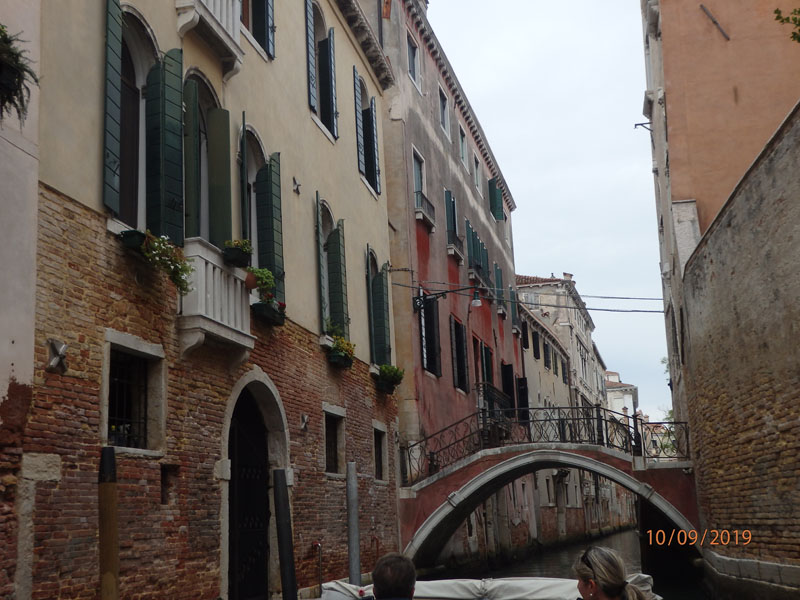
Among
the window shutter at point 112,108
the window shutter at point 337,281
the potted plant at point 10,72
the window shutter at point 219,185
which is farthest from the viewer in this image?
the window shutter at point 337,281

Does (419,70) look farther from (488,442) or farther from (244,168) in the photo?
(244,168)

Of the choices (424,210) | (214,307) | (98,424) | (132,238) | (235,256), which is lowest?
(98,424)

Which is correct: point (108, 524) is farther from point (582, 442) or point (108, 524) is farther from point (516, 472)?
point (516, 472)

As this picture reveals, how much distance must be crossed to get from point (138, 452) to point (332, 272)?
5465 millimetres

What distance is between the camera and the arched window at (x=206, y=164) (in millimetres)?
8625

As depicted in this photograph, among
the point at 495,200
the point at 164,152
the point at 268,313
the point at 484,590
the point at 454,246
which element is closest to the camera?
the point at 484,590

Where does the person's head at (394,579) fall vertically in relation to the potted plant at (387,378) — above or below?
below

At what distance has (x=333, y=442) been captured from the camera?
12594 millimetres

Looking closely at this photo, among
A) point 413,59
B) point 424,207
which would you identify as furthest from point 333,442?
point 413,59

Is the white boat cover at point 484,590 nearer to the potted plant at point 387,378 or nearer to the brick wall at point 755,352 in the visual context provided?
the brick wall at point 755,352

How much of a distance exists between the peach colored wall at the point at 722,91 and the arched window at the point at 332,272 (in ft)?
18.9

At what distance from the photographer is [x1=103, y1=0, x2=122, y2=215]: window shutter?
7387mm

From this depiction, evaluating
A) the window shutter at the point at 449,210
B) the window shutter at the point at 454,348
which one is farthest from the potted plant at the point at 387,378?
the window shutter at the point at 449,210
